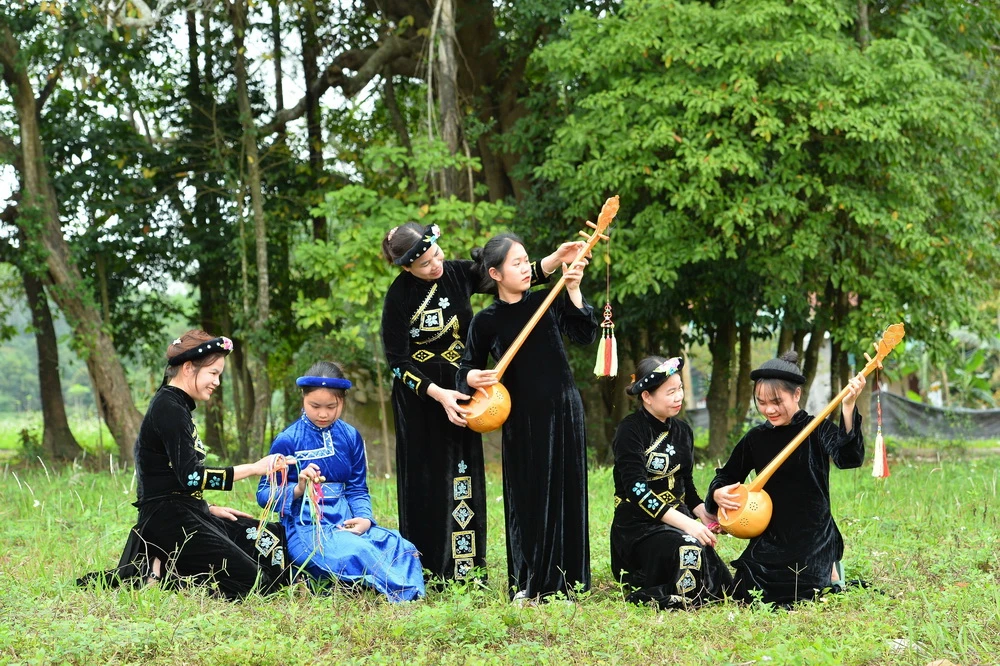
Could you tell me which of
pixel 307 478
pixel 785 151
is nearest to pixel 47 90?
pixel 785 151

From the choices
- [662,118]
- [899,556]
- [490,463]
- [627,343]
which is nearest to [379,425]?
[490,463]

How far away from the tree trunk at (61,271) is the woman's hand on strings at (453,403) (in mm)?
9162

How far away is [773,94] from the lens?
10.2 metres

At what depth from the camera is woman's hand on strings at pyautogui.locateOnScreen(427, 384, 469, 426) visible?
16.8ft

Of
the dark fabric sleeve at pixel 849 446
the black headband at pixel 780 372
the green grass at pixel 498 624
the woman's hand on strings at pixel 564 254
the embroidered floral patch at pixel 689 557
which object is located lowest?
the green grass at pixel 498 624

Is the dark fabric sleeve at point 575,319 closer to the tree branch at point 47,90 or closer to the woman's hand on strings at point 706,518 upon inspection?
the woman's hand on strings at point 706,518

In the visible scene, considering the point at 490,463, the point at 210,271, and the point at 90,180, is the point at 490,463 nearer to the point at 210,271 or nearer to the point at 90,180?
the point at 210,271

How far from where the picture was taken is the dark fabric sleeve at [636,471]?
5.29 metres

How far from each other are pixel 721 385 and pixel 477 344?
8804 millimetres

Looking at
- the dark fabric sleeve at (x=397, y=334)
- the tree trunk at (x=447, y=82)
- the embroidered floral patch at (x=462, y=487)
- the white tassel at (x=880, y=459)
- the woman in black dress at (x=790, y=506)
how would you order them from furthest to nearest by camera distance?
the tree trunk at (x=447, y=82) → the embroidered floral patch at (x=462, y=487) → the dark fabric sleeve at (x=397, y=334) → the woman in black dress at (x=790, y=506) → the white tassel at (x=880, y=459)

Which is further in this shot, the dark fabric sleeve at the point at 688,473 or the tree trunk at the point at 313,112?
the tree trunk at the point at 313,112

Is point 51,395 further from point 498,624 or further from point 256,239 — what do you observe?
point 498,624

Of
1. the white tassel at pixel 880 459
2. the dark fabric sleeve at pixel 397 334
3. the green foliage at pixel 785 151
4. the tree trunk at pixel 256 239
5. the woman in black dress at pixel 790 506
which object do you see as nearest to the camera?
the white tassel at pixel 880 459

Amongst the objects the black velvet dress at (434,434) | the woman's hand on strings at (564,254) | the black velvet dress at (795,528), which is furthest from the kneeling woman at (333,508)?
the black velvet dress at (795,528)
